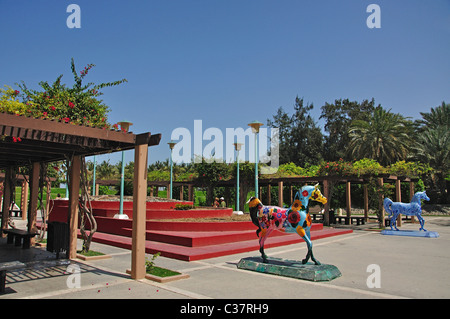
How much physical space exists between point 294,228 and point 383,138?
100 feet

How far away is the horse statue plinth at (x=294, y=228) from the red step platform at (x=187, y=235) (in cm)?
223

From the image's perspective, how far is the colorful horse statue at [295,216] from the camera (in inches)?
279

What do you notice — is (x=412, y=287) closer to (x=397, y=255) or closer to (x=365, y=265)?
(x=365, y=265)

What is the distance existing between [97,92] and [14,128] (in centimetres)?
446

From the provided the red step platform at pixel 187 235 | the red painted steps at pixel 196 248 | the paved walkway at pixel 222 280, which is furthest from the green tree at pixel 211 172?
the paved walkway at pixel 222 280

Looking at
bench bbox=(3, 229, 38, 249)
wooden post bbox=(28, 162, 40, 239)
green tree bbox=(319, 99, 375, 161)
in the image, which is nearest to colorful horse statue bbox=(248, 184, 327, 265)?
bench bbox=(3, 229, 38, 249)

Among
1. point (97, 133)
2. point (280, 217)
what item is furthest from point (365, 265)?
point (97, 133)

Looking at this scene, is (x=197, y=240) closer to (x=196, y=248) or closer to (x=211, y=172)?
(x=196, y=248)

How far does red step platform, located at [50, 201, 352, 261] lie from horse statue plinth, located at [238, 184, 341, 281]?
2229mm

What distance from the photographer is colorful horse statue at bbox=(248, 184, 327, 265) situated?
7.09 meters

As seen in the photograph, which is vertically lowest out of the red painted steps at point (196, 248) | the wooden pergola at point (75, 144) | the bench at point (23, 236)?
the red painted steps at point (196, 248)

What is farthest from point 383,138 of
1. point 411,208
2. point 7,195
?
point 7,195

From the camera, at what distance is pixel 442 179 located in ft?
110

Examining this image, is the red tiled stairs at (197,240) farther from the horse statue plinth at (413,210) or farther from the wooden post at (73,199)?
the horse statue plinth at (413,210)
